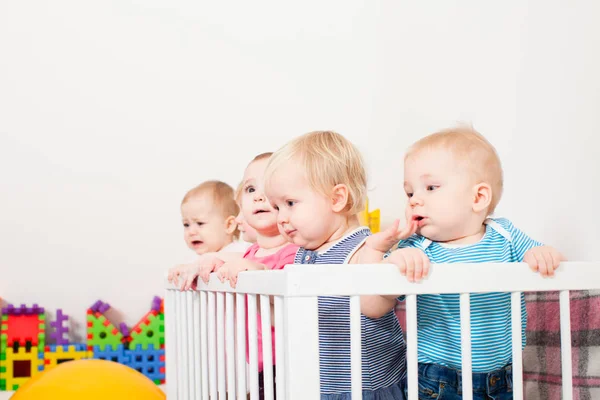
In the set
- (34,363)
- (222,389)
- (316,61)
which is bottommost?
(34,363)

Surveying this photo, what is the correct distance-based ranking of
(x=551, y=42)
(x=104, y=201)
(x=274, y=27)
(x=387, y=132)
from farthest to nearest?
1. (x=274, y=27)
2. (x=104, y=201)
3. (x=387, y=132)
4. (x=551, y=42)

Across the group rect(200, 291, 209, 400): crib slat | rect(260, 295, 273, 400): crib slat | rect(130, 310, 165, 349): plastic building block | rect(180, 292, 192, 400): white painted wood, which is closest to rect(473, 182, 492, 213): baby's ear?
rect(260, 295, 273, 400): crib slat

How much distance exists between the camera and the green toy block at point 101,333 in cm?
264

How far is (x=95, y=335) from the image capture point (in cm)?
264

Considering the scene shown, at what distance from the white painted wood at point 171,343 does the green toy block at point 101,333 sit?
1.09 m

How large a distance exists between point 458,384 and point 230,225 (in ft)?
3.19

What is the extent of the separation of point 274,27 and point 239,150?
52cm

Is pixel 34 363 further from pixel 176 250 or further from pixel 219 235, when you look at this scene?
pixel 219 235

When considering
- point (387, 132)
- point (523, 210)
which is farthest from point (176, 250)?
point (523, 210)

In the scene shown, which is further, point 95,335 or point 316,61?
point 316,61

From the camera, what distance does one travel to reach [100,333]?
104 inches

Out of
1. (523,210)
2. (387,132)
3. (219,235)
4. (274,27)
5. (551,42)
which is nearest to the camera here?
(551,42)

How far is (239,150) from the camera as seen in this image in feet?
9.33

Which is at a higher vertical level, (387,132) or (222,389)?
(387,132)
